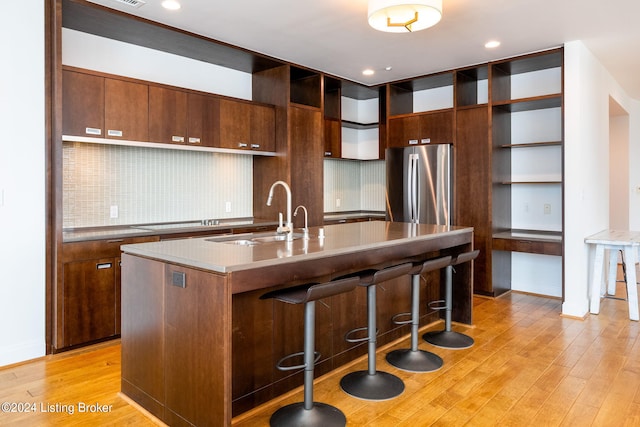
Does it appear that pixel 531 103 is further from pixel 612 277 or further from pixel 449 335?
pixel 449 335

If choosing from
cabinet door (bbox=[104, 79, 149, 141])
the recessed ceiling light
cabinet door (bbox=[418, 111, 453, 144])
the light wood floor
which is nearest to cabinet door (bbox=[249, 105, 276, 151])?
cabinet door (bbox=[104, 79, 149, 141])

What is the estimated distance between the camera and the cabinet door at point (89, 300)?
3.29 metres

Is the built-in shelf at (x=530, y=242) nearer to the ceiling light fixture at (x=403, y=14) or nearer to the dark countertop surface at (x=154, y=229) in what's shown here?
the dark countertop surface at (x=154, y=229)

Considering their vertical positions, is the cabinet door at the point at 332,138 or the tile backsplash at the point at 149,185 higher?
the cabinet door at the point at 332,138

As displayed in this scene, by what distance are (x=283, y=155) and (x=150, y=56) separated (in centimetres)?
169

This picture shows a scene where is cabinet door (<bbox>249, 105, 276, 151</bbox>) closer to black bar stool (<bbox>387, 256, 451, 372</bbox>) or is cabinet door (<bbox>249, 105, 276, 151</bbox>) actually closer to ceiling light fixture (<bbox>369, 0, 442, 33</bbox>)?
ceiling light fixture (<bbox>369, 0, 442, 33</bbox>)

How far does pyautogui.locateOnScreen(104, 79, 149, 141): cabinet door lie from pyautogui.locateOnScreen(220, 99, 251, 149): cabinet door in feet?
2.70

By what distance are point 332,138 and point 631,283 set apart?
374 centimetres

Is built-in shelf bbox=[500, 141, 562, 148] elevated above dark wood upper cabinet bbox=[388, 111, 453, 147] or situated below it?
below

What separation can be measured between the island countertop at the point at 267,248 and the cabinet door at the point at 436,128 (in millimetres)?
2301

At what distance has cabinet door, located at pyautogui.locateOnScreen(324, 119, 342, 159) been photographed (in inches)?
230

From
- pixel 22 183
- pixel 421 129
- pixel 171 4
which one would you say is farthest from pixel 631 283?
pixel 22 183

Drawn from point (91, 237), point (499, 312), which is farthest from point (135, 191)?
point (499, 312)

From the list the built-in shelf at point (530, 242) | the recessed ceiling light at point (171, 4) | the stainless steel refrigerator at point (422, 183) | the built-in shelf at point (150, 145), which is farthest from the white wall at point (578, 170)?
the recessed ceiling light at point (171, 4)
